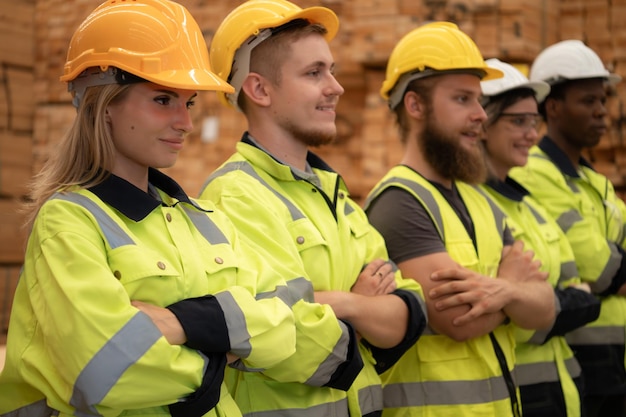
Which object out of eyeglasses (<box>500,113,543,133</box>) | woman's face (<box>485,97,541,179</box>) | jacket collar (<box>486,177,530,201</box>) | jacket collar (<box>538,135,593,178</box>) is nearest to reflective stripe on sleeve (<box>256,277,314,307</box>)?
jacket collar (<box>486,177,530,201</box>)

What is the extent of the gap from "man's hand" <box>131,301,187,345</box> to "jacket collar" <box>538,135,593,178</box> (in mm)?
2797

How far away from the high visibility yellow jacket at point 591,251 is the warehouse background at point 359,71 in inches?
45.0

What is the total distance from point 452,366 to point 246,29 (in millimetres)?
1307

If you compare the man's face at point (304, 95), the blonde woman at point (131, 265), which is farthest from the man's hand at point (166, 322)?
the man's face at point (304, 95)

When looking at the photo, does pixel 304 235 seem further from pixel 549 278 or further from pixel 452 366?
pixel 549 278

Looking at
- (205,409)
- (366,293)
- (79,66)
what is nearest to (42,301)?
(205,409)

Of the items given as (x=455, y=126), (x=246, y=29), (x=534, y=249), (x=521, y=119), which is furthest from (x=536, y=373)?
(x=246, y=29)

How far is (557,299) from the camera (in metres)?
3.48

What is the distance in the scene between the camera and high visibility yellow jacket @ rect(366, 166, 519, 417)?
3061 mm

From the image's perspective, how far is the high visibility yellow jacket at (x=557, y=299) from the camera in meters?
3.52

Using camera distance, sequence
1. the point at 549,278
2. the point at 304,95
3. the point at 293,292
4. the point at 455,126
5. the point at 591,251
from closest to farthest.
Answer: the point at 293,292, the point at 304,95, the point at 455,126, the point at 549,278, the point at 591,251

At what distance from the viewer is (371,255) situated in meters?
2.88

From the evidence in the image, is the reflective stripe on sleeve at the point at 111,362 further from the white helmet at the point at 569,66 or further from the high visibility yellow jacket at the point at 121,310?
the white helmet at the point at 569,66

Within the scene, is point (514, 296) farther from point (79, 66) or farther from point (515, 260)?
point (79, 66)
